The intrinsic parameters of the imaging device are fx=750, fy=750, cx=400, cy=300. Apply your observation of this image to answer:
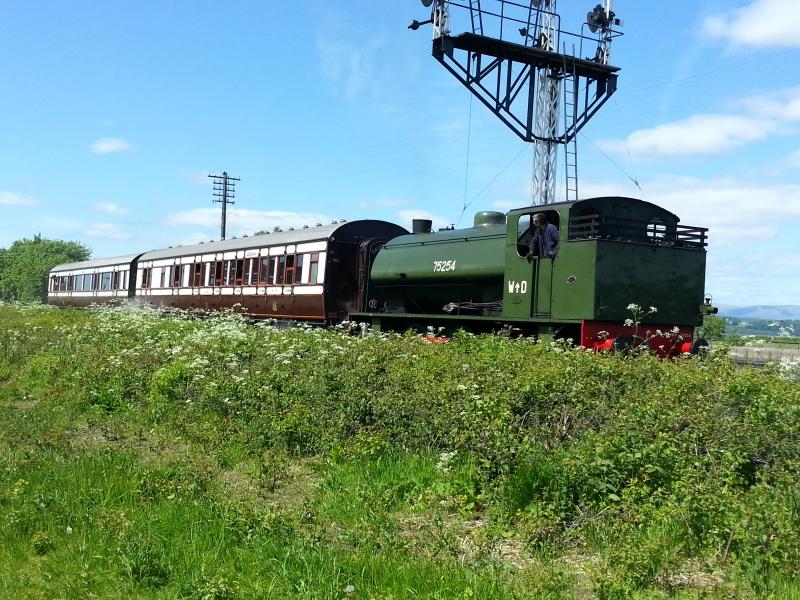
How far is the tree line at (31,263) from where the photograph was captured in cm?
10444

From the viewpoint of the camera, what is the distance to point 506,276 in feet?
47.4

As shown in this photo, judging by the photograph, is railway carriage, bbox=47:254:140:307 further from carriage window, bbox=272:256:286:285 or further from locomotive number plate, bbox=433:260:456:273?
locomotive number plate, bbox=433:260:456:273

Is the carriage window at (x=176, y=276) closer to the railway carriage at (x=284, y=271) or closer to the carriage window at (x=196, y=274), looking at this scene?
the railway carriage at (x=284, y=271)

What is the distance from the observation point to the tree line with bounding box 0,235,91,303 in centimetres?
10444

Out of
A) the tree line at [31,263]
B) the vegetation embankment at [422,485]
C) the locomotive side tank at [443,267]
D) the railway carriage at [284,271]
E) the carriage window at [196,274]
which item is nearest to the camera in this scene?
the vegetation embankment at [422,485]

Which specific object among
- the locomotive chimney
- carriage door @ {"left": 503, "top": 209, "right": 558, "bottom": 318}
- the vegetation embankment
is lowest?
the vegetation embankment

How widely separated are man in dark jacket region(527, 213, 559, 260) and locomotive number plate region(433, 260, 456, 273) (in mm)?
2914

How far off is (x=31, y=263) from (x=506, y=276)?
11194 centimetres

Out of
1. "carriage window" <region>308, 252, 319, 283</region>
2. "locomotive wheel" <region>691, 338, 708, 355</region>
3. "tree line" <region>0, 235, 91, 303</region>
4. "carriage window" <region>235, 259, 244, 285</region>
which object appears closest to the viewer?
"locomotive wheel" <region>691, 338, 708, 355</region>

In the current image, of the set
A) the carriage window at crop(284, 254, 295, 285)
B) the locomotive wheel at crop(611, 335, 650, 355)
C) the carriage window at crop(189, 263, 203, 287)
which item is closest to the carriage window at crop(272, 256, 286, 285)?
the carriage window at crop(284, 254, 295, 285)

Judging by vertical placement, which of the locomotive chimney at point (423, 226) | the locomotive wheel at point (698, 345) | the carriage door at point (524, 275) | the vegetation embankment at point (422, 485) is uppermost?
the locomotive chimney at point (423, 226)

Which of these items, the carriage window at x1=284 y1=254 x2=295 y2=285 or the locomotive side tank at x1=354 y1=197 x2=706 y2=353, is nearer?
the locomotive side tank at x1=354 y1=197 x2=706 y2=353

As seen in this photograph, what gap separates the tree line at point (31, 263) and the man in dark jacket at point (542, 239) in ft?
282

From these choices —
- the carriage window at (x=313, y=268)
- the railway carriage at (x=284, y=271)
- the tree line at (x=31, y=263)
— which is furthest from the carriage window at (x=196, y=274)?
the tree line at (x=31, y=263)
